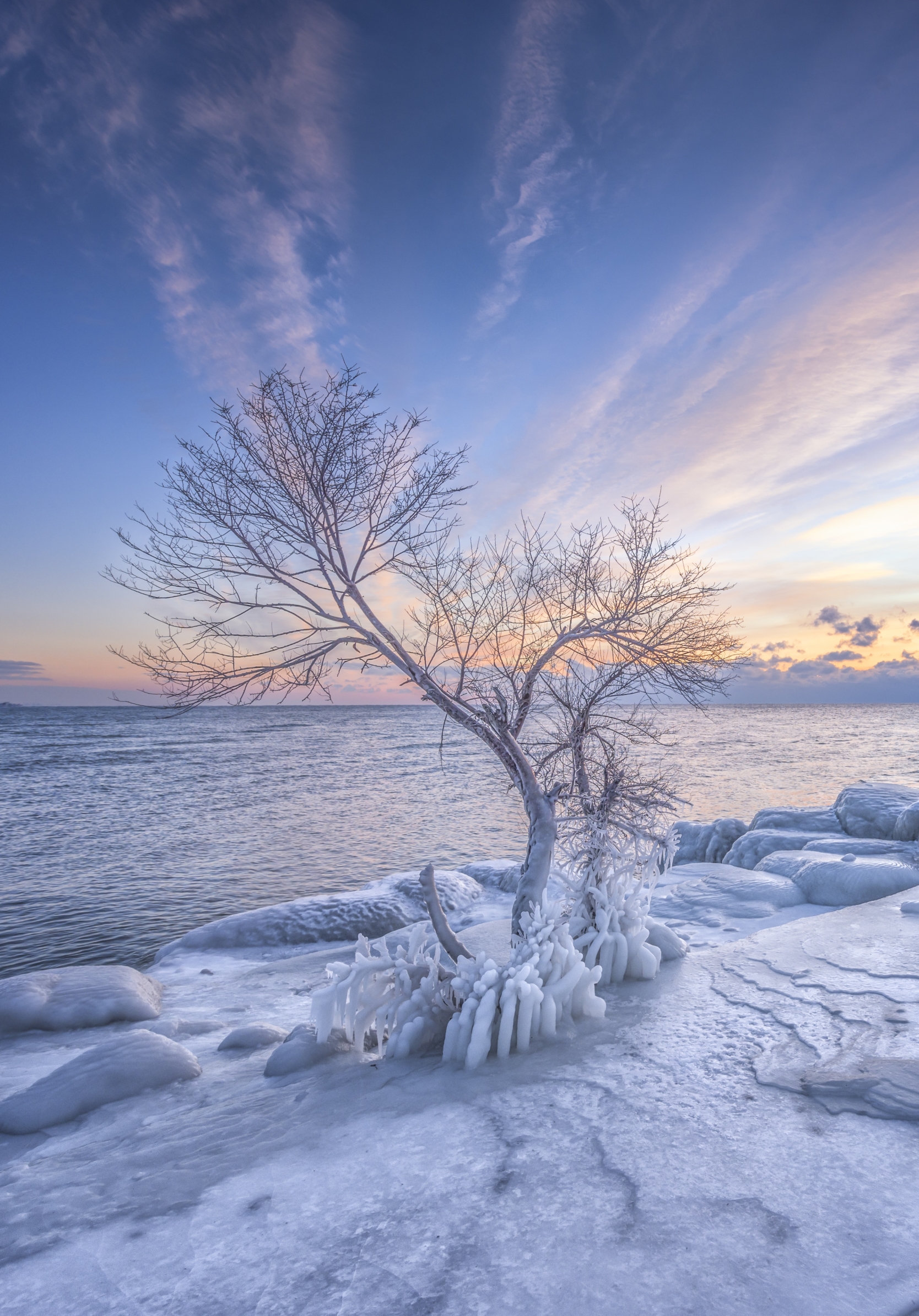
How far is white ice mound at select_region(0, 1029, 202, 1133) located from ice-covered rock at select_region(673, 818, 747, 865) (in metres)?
11.5

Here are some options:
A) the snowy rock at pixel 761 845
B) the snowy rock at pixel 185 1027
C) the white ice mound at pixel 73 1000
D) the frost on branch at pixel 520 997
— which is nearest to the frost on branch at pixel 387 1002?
the frost on branch at pixel 520 997

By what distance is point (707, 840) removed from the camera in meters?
14.2

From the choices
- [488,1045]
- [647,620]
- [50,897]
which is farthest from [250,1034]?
[50,897]

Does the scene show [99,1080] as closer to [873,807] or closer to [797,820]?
[873,807]

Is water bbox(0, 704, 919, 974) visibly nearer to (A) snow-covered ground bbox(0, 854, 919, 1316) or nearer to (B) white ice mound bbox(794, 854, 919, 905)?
(A) snow-covered ground bbox(0, 854, 919, 1316)

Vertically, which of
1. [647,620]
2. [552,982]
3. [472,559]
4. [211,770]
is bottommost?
[211,770]

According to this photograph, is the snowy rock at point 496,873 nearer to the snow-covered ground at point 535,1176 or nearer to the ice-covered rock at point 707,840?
the ice-covered rock at point 707,840

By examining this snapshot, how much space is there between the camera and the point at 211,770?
109 feet

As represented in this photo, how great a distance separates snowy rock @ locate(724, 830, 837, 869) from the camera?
12047 mm

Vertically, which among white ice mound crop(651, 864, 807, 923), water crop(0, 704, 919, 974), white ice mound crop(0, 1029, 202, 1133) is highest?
white ice mound crop(0, 1029, 202, 1133)

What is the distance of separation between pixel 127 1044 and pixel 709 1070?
4229 millimetres

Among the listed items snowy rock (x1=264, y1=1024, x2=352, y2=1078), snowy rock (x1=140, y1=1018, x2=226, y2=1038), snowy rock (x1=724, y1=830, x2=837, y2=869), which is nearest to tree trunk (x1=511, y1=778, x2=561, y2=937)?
snowy rock (x1=264, y1=1024, x2=352, y2=1078)

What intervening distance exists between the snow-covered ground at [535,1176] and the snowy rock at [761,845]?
748 centimetres

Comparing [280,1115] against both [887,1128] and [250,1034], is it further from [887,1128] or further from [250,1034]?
[887,1128]
